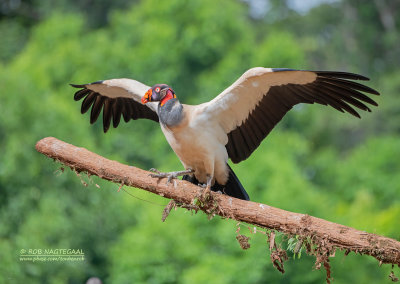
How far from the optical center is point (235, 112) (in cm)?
889

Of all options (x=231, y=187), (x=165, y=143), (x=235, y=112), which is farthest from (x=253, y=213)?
(x=165, y=143)

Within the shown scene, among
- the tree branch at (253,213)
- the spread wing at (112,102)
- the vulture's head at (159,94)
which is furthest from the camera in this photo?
the spread wing at (112,102)

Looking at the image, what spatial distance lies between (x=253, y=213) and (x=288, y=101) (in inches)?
64.3

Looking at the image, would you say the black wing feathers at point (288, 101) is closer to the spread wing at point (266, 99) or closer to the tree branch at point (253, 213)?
the spread wing at point (266, 99)

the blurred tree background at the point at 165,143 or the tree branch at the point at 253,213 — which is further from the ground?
the blurred tree background at the point at 165,143

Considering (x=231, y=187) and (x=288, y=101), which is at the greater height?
(x=288, y=101)

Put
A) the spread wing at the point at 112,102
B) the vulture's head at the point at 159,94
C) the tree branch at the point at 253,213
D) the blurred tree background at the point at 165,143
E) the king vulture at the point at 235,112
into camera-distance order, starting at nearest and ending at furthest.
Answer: the tree branch at the point at 253,213, the king vulture at the point at 235,112, the vulture's head at the point at 159,94, the spread wing at the point at 112,102, the blurred tree background at the point at 165,143

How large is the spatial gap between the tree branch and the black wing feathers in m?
1.15

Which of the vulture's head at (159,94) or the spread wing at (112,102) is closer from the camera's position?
the vulture's head at (159,94)

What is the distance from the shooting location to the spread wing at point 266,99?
855 centimetres

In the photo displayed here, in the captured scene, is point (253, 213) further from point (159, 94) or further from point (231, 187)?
point (159, 94)

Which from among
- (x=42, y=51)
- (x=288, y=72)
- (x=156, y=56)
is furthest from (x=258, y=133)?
(x=42, y=51)

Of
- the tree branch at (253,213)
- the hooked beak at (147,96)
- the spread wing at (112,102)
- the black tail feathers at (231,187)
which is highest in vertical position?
the spread wing at (112,102)

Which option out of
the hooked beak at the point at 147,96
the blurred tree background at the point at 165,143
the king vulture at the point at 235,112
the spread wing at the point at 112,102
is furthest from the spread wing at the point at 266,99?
the blurred tree background at the point at 165,143
